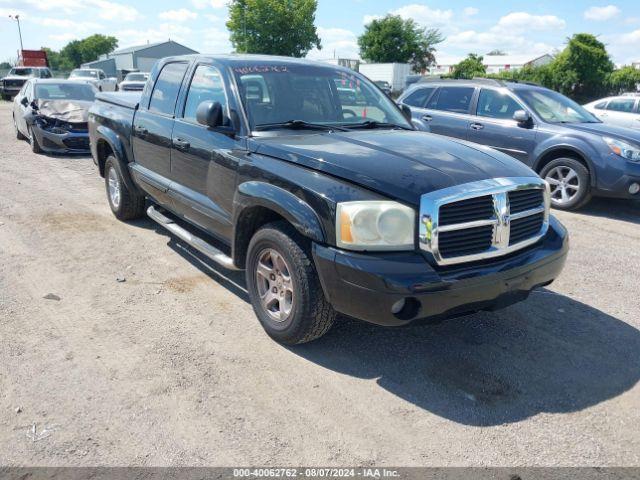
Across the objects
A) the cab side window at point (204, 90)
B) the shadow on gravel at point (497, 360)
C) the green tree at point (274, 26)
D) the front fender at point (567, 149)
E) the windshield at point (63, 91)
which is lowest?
the shadow on gravel at point (497, 360)

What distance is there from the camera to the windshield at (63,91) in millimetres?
11914

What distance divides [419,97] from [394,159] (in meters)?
6.82

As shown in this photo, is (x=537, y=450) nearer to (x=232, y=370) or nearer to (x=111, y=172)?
(x=232, y=370)

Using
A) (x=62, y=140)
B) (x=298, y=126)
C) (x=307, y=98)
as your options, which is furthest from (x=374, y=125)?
(x=62, y=140)

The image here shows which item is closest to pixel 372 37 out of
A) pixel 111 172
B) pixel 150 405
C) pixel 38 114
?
pixel 38 114

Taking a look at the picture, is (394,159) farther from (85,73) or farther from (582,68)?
(582,68)

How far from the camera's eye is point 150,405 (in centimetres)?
304

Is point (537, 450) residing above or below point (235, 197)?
below

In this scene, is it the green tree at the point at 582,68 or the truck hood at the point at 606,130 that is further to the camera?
the green tree at the point at 582,68

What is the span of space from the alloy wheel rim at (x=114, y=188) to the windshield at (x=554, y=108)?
6.10 m

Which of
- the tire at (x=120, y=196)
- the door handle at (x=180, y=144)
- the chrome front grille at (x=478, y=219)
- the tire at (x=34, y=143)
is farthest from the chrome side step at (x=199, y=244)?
the tire at (x=34, y=143)

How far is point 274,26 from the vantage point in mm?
52188

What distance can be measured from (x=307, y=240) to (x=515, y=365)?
1599 millimetres

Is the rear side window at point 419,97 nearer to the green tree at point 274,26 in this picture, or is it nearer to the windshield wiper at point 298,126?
the windshield wiper at point 298,126
